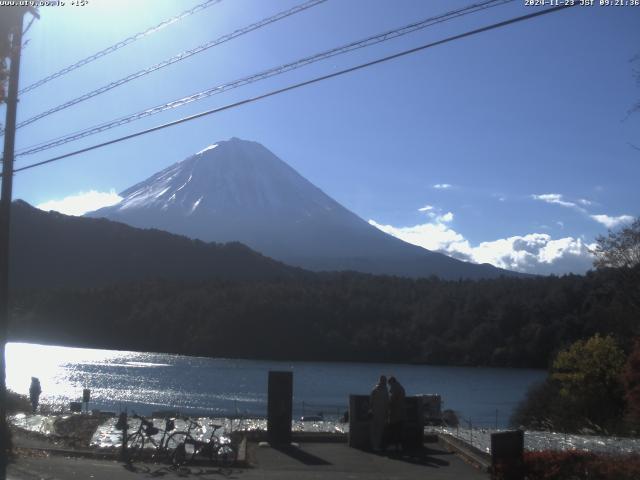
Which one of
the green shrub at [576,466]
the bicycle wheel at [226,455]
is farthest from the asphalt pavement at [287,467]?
the green shrub at [576,466]

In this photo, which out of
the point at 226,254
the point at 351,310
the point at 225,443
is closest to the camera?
the point at 225,443

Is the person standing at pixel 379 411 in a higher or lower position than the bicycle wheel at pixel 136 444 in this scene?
higher

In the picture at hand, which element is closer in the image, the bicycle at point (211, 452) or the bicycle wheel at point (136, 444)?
the bicycle at point (211, 452)

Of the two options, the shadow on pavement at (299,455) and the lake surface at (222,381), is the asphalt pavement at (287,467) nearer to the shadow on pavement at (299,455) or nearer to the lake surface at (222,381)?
the shadow on pavement at (299,455)

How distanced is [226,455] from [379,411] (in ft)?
9.02

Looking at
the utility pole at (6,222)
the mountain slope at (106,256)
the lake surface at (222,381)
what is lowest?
the lake surface at (222,381)

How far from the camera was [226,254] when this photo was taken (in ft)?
427

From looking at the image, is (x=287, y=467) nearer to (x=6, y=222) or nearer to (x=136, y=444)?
(x=136, y=444)

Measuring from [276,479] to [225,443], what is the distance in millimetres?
1747

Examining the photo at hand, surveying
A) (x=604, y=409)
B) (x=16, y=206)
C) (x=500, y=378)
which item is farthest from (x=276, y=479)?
(x=16, y=206)

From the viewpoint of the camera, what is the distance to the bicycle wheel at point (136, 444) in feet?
44.4

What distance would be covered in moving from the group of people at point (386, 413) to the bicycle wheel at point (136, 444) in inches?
150

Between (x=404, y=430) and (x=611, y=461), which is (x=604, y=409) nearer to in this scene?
(x=404, y=430)

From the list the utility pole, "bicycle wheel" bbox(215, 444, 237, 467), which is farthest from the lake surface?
the utility pole
